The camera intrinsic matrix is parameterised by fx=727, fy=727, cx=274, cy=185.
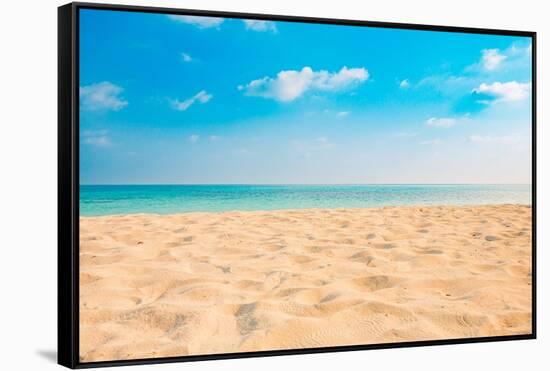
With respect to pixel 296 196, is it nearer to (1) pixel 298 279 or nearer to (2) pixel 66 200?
(1) pixel 298 279

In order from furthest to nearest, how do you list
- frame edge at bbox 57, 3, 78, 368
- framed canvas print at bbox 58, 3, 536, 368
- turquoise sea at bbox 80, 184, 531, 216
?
1. turquoise sea at bbox 80, 184, 531, 216
2. framed canvas print at bbox 58, 3, 536, 368
3. frame edge at bbox 57, 3, 78, 368

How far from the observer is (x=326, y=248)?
151 inches

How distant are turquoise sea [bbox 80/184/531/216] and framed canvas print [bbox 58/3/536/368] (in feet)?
0.04

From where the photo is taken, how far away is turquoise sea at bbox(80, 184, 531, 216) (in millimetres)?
3641

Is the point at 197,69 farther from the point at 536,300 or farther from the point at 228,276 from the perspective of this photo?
the point at 536,300

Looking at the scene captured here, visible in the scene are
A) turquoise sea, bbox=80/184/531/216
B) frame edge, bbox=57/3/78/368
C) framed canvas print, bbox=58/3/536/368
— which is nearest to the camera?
frame edge, bbox=57/3/78/368

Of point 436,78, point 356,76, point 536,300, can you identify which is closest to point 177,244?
point 356,76

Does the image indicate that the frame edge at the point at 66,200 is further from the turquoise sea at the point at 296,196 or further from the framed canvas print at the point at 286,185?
the turquoise sea at the point at 296,196

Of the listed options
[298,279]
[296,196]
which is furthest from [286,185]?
[298,279]

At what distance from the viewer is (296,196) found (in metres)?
3.76

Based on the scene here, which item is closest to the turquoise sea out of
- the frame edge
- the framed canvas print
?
the framed canvas print

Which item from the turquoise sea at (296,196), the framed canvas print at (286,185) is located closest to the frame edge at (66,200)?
the framed canvas print at (286,185)

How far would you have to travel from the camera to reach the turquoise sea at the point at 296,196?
364 cm

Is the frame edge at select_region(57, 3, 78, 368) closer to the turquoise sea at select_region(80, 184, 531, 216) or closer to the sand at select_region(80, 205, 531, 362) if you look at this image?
the sand at select_region(80, 205, 531, 362)
